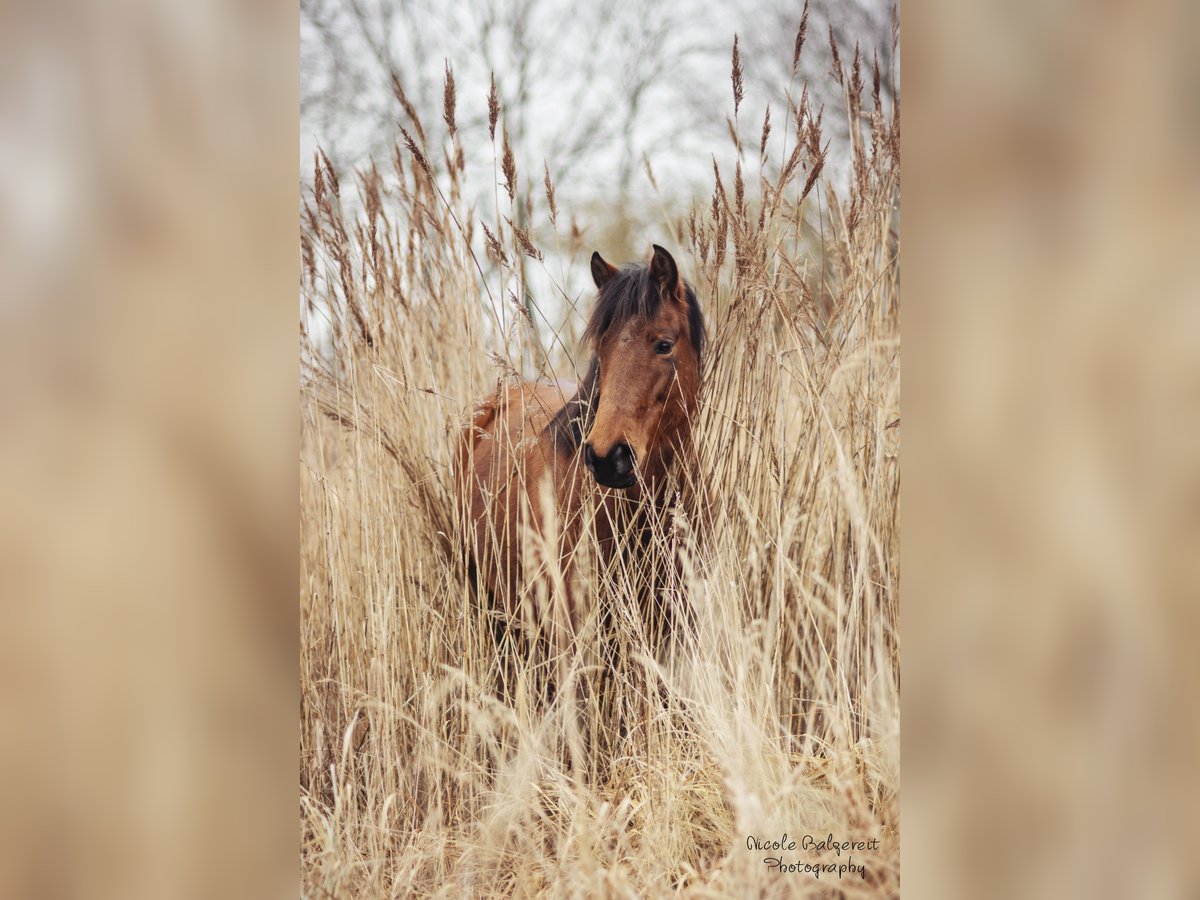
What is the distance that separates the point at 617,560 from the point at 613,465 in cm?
19

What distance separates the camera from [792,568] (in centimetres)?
125

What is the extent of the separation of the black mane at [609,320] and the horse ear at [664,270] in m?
0.01
